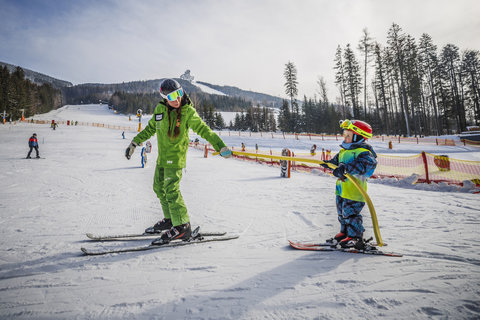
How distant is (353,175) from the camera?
285cm

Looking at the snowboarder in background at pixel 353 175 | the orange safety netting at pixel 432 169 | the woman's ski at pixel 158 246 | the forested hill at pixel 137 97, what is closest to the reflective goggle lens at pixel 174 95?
the woman's ski at pixel 158 246

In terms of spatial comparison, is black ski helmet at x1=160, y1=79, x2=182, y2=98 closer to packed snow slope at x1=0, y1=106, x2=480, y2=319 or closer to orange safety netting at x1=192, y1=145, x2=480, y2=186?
packed snow slope at x1=0, y1=106, x2=480, y2=319

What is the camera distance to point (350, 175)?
8.86ft

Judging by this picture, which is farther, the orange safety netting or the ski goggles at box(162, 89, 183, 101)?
the orange safety netting

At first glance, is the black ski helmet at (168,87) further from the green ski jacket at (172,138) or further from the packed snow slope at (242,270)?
the packed snow slope at (242,270)

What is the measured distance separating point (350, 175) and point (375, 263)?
1.02 metres

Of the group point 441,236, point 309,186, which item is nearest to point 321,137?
point 309,186

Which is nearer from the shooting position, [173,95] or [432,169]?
[173,95]

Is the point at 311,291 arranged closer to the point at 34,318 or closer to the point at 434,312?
the point at 434,312

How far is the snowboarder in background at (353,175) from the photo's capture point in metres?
2.75

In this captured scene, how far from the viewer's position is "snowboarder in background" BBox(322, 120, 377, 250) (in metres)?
2.75

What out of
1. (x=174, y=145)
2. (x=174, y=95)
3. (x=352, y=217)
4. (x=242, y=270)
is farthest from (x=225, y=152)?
(x=352, y=217)

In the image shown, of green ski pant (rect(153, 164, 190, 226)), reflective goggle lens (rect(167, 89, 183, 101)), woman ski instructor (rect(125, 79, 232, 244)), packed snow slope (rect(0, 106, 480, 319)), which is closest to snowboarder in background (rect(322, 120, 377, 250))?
packed snow slope (rect(0, 106, 480, 319))

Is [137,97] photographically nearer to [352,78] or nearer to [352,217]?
[352,78]
